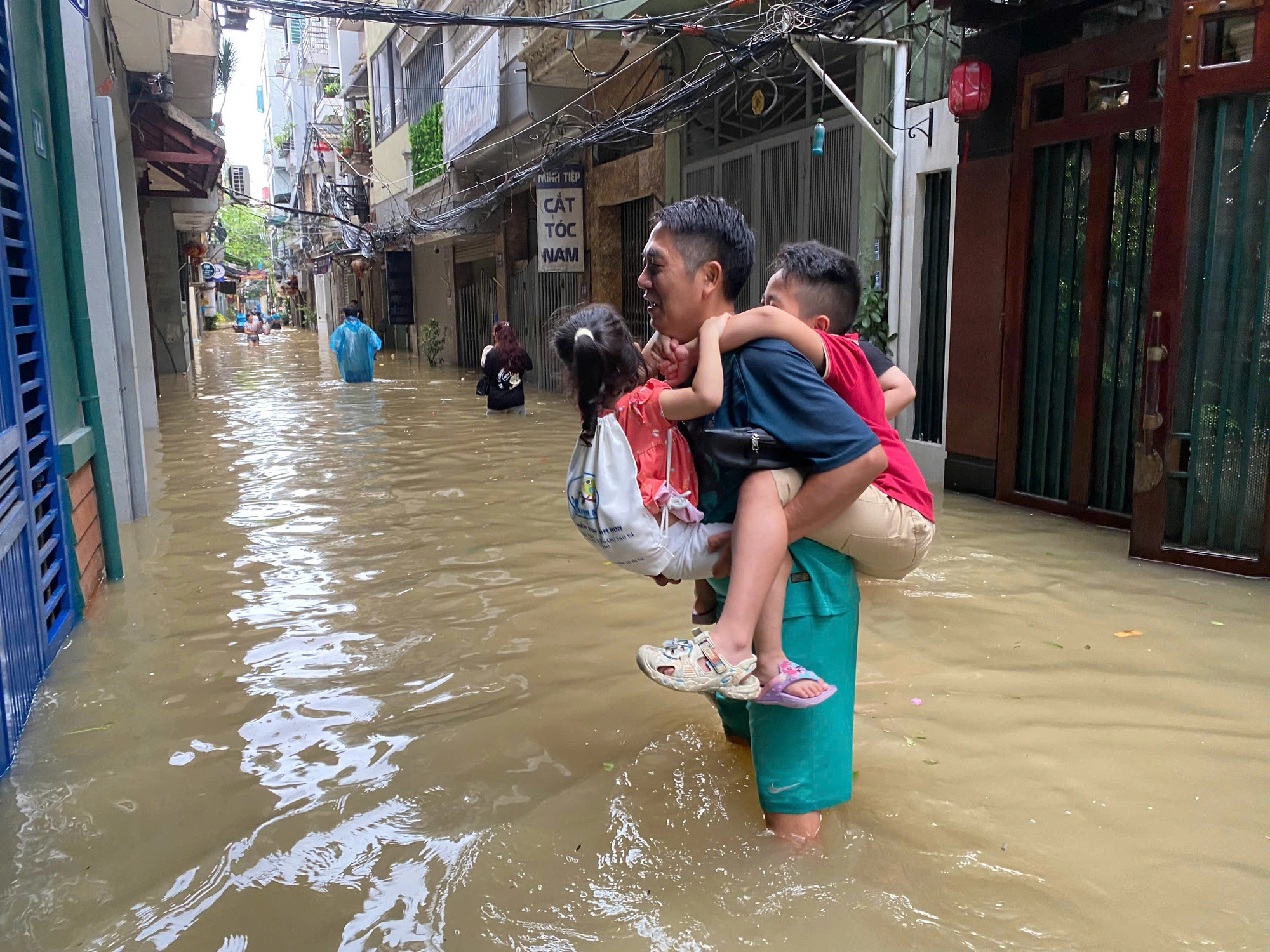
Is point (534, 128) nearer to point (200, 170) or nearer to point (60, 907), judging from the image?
point (200, 170)

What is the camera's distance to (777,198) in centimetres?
1022

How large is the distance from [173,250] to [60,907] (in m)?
24.2

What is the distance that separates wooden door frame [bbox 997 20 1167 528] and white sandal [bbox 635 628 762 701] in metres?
4.80

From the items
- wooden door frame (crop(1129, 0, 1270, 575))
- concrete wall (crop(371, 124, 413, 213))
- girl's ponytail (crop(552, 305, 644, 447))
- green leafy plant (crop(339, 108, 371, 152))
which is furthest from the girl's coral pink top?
green leafy plant (crop(339, 108, 371, 152))

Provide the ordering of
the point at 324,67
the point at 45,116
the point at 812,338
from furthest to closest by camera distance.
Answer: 1. the point at 324,67
2. the point at 45,116
3. the point at 812,338

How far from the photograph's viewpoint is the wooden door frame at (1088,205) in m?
5.75

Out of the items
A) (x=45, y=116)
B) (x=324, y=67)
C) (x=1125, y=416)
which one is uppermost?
(x=324, y=67)

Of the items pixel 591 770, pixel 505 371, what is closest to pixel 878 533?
pixel 591 770

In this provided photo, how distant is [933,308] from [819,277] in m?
5.32

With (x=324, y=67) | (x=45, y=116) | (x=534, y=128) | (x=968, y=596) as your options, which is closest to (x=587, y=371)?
(x=968, y=596)

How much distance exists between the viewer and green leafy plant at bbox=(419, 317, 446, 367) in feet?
80.3

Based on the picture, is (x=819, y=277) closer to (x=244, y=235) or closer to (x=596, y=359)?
(x=596, y=359)

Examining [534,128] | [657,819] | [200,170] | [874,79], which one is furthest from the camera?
[200,170]

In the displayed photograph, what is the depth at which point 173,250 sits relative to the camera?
23547mm
